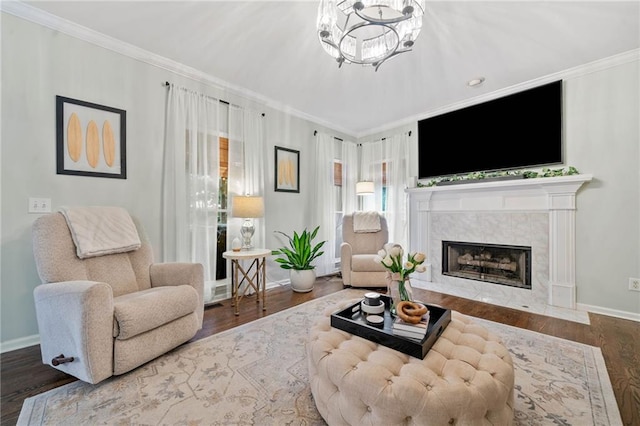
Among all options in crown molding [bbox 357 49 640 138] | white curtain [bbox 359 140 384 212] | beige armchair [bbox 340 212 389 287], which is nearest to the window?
beige armchair [bbox 340 212 389 287]

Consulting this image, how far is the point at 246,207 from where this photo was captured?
2.97 metres

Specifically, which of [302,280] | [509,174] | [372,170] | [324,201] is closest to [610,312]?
[509,174]

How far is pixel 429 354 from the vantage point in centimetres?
124

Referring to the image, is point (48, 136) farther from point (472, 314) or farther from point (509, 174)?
point (509, 174)

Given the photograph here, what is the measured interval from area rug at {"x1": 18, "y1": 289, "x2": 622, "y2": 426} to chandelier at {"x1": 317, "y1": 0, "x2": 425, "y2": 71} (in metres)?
2.22

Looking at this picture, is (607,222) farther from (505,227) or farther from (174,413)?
(174,413)

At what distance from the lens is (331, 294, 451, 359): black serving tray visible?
1.24m

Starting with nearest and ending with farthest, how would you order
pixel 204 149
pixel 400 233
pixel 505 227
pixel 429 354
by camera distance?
pixel 429 354, pixel 204 149, pixel 505 227, pixel 400 233

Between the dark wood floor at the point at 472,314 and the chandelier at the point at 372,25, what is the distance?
248cm

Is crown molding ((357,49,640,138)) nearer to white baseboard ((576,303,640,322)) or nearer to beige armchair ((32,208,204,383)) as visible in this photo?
white baseboard ((576,303,640,322))

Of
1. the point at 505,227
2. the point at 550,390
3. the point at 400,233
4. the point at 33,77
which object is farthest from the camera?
the point at 400,233

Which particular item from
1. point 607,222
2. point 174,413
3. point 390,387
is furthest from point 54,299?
point 607,222

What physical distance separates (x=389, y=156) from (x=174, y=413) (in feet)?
14.0

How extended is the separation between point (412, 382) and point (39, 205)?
9.72ft
